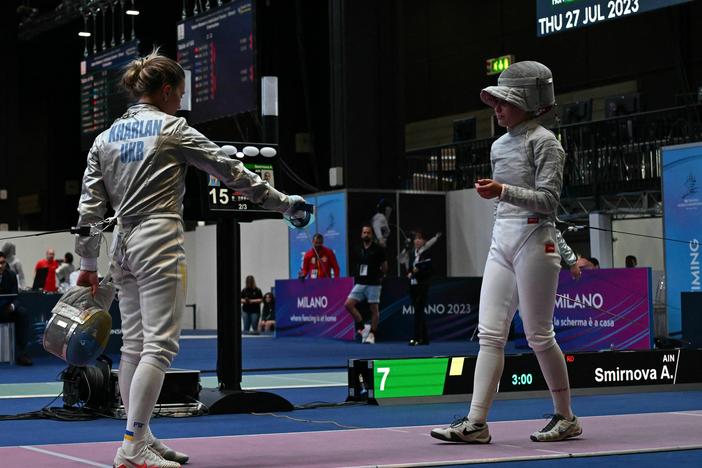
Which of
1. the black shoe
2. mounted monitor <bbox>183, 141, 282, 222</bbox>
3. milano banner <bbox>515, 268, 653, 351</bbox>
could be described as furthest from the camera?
the black shoe

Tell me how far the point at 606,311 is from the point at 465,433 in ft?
25.5

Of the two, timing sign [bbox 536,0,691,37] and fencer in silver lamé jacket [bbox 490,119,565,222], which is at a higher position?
timing sign [bbox 536,0,691,37]

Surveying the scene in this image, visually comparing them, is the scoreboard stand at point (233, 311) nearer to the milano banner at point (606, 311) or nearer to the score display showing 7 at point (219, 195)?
the score display showing 7 at point (219, 195)

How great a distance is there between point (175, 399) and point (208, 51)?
9.68 m

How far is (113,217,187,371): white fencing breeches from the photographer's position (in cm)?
409

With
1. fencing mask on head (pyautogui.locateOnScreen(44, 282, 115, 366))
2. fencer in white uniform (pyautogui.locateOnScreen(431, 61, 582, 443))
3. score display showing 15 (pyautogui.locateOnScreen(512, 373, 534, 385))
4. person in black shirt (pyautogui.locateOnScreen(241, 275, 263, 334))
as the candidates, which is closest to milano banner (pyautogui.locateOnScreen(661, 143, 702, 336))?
score display showing 15 (pyautogui.locateOnScreen(512, 373, 534, 385))

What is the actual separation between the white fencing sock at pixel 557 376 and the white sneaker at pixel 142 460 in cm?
180

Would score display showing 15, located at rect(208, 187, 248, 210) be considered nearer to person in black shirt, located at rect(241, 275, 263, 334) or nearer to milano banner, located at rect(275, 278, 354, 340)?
milano banner, located at rect(275, 278, 354, 340)

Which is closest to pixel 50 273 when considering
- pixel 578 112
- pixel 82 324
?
pixel 578 112

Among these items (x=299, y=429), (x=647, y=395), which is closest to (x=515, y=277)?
(x=299, y=429)

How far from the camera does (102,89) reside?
18.0m

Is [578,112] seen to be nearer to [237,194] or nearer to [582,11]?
[582,11]

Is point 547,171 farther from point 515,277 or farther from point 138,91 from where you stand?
point 138,91

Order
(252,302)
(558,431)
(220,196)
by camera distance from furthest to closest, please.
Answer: (252,302)
(220,196)
(558,431)
